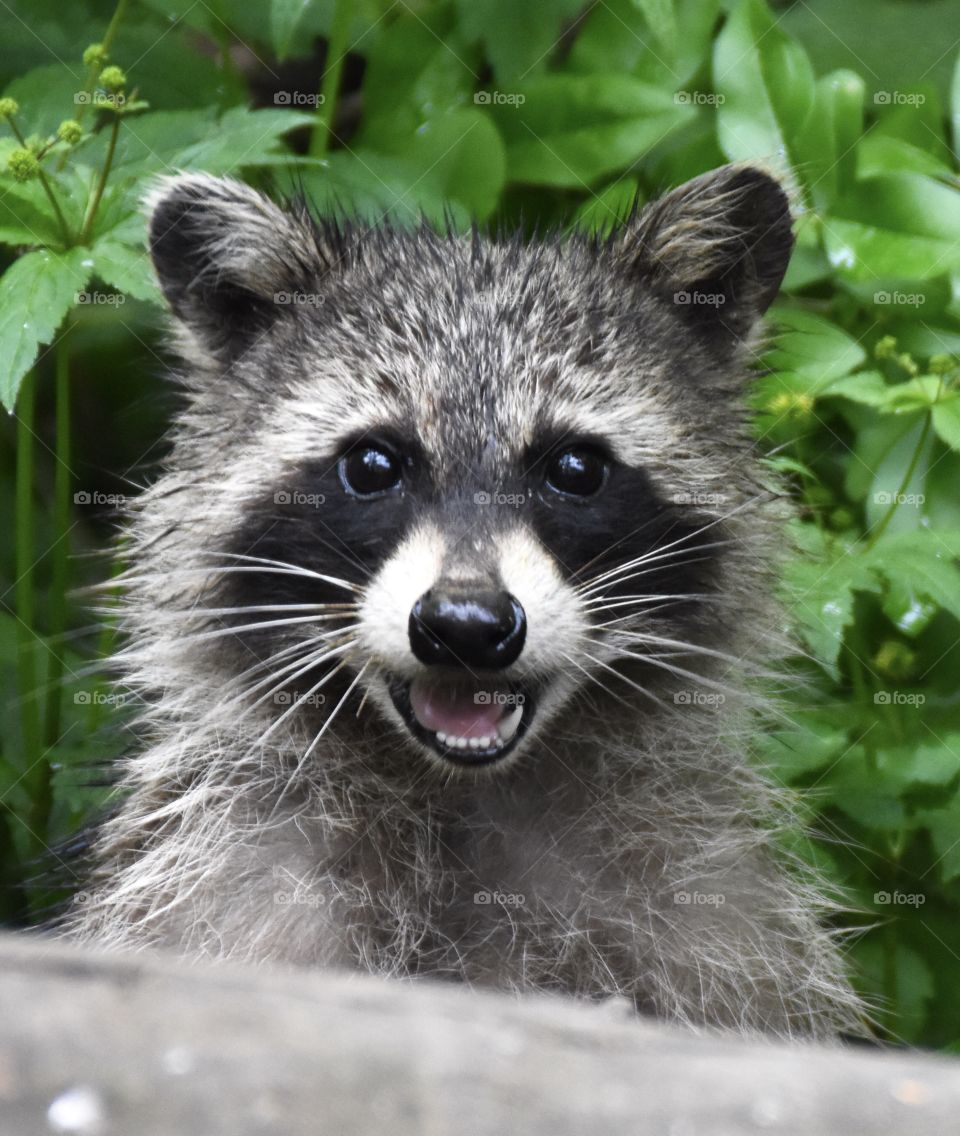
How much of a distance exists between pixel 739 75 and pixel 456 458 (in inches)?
81.6

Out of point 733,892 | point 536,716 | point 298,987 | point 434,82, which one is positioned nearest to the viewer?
point 298,987

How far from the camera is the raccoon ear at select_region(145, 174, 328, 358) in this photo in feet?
13.3

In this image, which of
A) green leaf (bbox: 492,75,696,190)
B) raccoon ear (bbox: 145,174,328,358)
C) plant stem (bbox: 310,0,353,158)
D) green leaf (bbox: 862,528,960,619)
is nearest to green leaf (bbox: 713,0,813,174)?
green leaf (bbox: 492,75,696,190)

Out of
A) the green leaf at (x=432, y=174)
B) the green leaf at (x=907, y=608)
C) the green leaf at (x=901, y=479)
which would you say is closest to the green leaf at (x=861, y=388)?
the green leaf at (x=901, y=479)

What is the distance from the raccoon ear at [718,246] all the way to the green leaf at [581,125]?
2.89 ft

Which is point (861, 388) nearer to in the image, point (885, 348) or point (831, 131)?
point (885, 348)

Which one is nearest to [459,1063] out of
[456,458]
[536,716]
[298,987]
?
[298,987]

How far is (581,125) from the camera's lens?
5.07 metres

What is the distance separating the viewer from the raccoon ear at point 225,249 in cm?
406

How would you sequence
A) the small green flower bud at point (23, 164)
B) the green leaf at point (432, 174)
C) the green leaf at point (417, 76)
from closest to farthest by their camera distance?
the small green flower bud at point (23, 164) < the green leaf at point (432, 174) < the green leaf at point (417, 76)

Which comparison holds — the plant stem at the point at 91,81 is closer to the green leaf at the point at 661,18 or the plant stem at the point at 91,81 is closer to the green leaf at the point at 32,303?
the green leaf at the point at 32,303

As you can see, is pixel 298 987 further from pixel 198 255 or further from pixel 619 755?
pixel 198 255

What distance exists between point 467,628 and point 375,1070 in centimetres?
139

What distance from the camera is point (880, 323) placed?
5070mm
